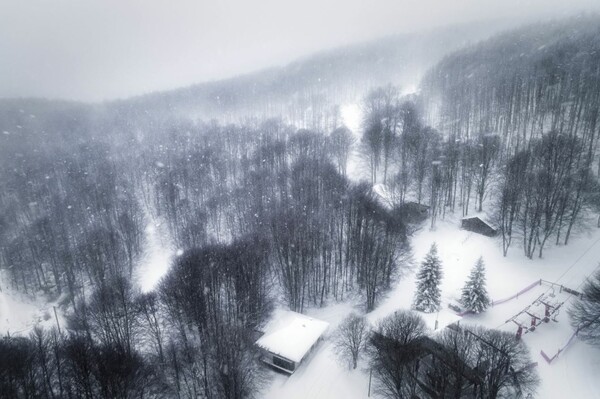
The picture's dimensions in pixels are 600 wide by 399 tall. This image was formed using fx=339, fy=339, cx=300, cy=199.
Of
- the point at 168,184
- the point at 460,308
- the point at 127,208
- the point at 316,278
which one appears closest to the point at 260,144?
the point at 168,184

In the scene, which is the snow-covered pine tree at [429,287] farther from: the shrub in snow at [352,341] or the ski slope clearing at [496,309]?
the shrub in snow at [352,341]

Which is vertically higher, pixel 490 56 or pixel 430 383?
pixel 490 56

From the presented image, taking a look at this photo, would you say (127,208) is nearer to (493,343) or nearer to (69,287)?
(69,287)

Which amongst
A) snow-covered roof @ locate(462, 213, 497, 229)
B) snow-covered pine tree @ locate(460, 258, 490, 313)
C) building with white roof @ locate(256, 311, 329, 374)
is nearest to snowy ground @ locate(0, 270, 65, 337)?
building with white roof @ locate(256, 311, 329, 374)

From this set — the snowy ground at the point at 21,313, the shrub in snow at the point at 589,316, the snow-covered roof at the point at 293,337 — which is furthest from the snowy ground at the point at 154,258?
the shrub in snow at the point at 589,316

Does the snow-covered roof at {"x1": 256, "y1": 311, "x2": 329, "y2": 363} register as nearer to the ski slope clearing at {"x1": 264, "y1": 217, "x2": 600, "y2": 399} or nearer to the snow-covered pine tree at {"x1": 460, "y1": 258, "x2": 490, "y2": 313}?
the ski slope clearing at {"x1": 264, "y1": 217, "x2": 600, "y2": 399}
